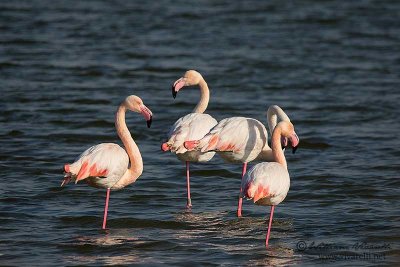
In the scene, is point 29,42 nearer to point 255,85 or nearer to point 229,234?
point 255,85

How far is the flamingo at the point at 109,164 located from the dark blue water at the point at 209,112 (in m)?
0.50

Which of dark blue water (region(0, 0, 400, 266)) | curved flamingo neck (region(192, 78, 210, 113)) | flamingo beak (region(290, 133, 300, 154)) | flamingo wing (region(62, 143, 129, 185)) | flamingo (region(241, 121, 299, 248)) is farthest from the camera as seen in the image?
curved flamingo neck (region(192, 78, 210, 113))

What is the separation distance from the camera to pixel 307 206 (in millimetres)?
10219

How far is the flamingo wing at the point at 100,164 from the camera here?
8680 millimetres

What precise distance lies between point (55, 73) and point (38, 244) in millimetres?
9614

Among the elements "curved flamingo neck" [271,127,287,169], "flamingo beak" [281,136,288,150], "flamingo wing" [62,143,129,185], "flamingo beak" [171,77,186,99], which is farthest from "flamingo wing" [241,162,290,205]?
"flamingo beak" [171,77,186,99]

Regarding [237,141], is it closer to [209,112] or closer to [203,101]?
[203,101]

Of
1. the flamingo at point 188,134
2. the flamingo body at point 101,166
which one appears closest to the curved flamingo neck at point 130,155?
the flamingo body at point 101,166

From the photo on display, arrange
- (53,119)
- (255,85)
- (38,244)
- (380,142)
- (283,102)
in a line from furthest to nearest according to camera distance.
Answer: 1. (255,85)
2. (283,102)
3. (53,119)
4. (380,142)
5. (38,244)

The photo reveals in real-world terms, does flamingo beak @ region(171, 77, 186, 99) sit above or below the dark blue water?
above

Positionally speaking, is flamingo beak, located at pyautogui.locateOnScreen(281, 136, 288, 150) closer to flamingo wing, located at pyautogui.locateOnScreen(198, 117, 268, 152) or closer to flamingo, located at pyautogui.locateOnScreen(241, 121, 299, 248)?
flamingo, located at pyautogui.locateOnScreen(241, 121, 299, 248)

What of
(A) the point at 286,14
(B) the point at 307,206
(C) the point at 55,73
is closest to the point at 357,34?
(A) the point at 286,14

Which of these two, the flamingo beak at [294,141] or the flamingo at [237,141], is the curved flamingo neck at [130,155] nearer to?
the flamingo at [237,141]

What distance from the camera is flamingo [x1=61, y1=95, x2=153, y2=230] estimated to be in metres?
8.72
